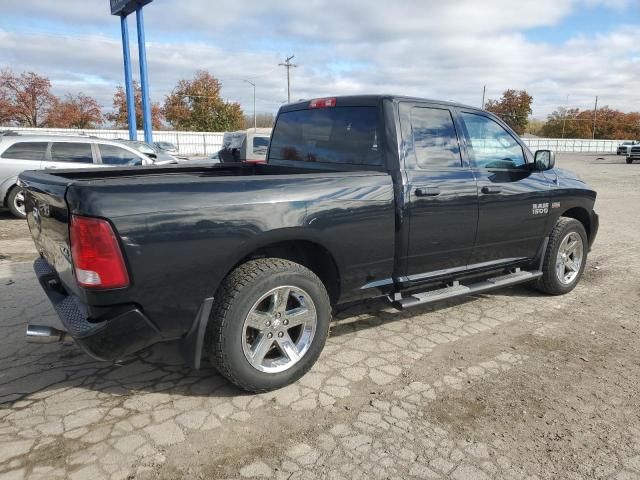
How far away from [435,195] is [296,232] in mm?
1269

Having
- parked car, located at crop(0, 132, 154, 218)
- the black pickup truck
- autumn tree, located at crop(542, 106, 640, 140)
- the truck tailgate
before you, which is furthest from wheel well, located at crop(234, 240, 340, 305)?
autumn tree, located at crop(542, 106, 640, 140)

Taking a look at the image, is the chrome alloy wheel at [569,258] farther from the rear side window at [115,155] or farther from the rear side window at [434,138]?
the rear side window at [115,155]

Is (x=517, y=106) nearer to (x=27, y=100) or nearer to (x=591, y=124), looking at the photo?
(x=591, y=124)

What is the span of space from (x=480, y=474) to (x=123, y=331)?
1990 millimetres

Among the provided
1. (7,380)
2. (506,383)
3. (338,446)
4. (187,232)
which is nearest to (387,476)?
(338,446)

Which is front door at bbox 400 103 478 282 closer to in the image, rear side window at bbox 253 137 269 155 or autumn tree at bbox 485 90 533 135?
rear side window at bbox 253 137 269 155

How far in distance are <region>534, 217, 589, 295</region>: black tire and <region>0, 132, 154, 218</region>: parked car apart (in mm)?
8325

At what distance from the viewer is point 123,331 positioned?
264cm

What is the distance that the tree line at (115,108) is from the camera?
46.9 meters

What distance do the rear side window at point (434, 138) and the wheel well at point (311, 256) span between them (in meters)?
1.08

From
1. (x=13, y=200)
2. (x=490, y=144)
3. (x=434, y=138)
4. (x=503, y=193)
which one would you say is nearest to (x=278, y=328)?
(x=434, y=138)

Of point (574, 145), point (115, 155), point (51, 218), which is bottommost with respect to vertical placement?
point (51, 218)

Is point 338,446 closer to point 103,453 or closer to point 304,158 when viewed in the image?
point 103,453

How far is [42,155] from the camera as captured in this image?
9680mm
